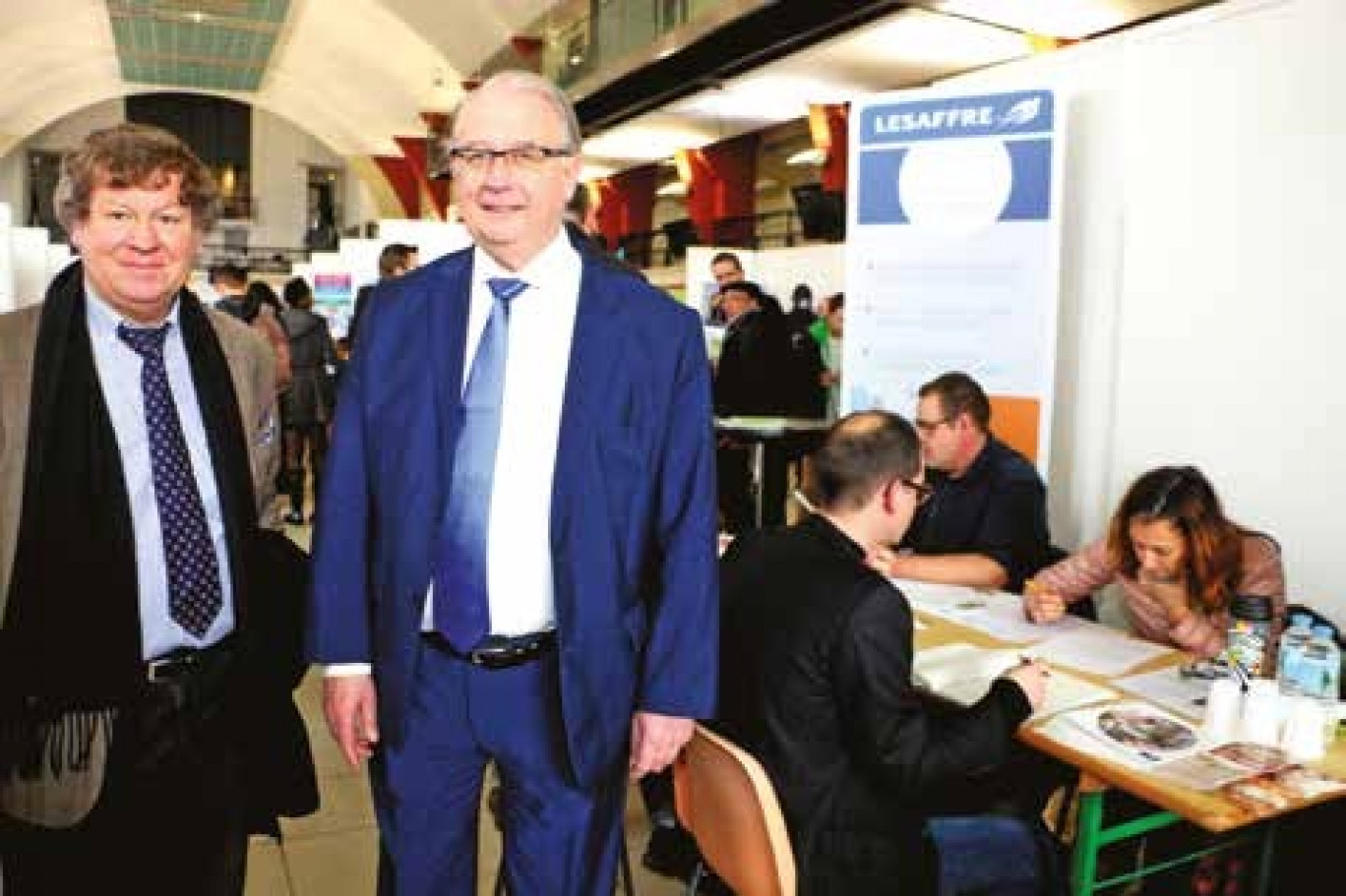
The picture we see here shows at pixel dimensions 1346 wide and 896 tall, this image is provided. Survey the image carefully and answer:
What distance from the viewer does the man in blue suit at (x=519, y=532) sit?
Result: 57.4 inches

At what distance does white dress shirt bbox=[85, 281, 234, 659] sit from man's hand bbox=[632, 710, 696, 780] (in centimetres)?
63

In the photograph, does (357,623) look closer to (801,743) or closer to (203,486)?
(203,486)

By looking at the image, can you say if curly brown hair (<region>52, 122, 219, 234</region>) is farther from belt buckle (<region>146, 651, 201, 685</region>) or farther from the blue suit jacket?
belt buckle (<region>146, 651, 201, 685</region>)

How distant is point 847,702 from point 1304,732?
2.68 feet

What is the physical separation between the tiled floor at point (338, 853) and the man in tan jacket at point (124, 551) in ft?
3.47

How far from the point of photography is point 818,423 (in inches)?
252

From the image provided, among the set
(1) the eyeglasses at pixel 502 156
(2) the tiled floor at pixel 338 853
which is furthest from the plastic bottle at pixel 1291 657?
(1) the eyeglasses at pixel 502 156

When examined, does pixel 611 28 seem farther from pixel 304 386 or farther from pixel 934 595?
pixel 934 595

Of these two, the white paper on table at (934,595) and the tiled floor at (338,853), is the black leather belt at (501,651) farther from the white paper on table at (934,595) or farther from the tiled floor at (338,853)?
the white paper on table at (934,595)

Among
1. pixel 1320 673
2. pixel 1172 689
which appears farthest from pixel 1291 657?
pixel 1172 689

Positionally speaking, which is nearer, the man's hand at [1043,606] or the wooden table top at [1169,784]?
the wooden table top at [1169,784]

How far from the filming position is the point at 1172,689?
221 cm


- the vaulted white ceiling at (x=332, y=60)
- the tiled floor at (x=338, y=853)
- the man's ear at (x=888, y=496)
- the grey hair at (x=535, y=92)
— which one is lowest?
the tiled floor at (x=338, y=853)

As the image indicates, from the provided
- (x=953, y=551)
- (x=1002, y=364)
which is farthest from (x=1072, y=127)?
(x=953, y=551)
